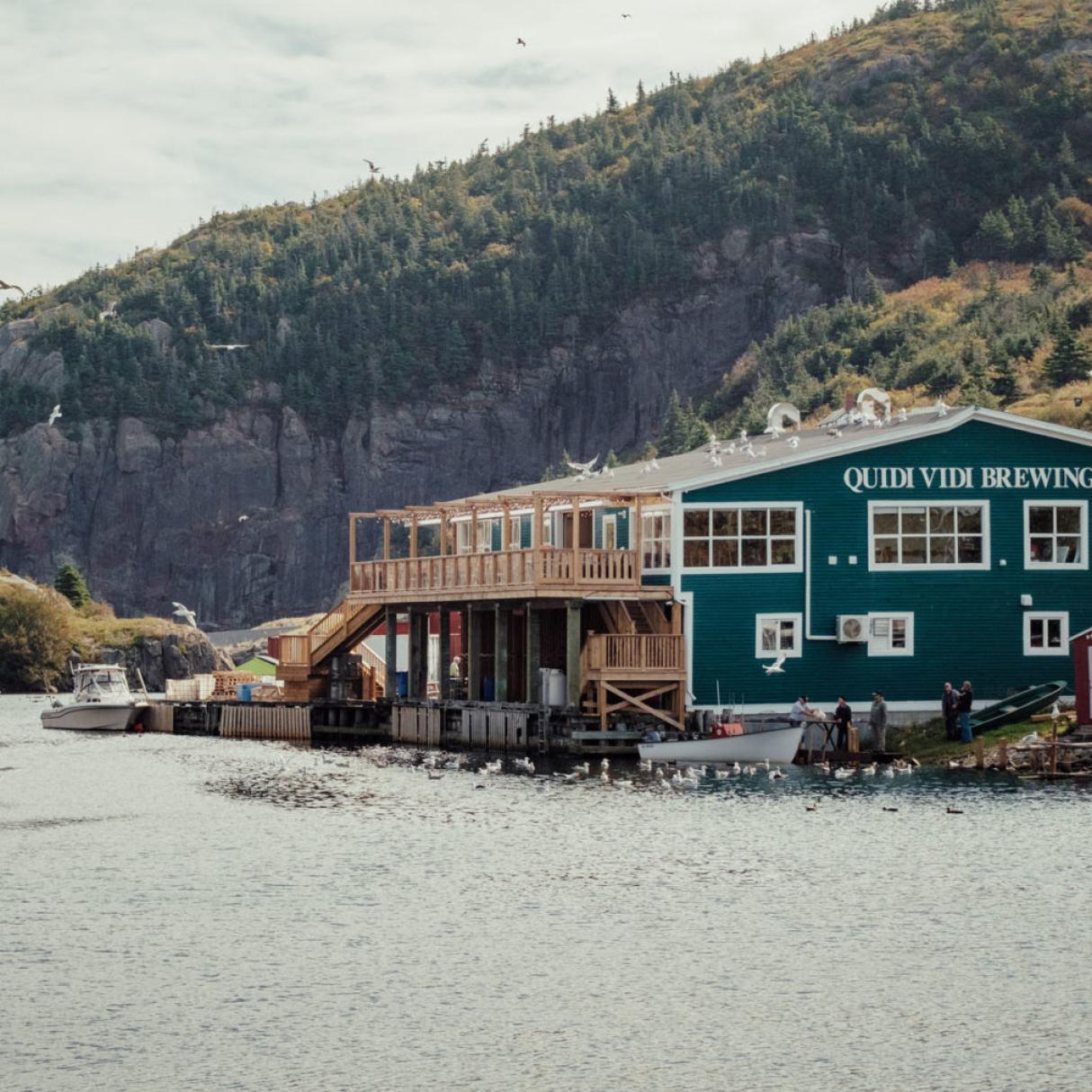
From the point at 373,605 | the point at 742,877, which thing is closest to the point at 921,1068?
the point at 742,877

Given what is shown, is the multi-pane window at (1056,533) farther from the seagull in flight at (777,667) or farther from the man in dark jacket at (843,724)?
the man in dark jacket at (843,724)

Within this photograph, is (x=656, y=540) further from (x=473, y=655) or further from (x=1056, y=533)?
(x=1056, y=533)

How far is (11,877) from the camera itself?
1725 inches

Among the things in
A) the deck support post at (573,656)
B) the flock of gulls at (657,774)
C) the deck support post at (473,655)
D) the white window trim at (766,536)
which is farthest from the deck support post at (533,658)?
the white window trim at (766,536)

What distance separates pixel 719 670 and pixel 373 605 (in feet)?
67.5

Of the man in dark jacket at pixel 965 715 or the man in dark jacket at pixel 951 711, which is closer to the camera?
the man in dark jacket at pixel 965 715

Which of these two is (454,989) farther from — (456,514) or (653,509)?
(456,514)

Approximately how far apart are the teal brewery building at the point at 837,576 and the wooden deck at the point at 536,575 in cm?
8

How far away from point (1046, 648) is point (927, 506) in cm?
588

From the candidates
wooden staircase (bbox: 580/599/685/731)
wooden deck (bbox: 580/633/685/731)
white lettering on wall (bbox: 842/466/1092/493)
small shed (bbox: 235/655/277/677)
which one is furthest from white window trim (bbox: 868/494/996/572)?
small shed (bbox: 235/655/277/677)

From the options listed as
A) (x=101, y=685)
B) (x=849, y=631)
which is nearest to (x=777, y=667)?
(x=849, y=631)

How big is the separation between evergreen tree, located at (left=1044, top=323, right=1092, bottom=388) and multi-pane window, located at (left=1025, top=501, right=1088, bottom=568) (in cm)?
5655

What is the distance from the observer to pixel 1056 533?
68625mm

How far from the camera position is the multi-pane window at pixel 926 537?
222 feet
